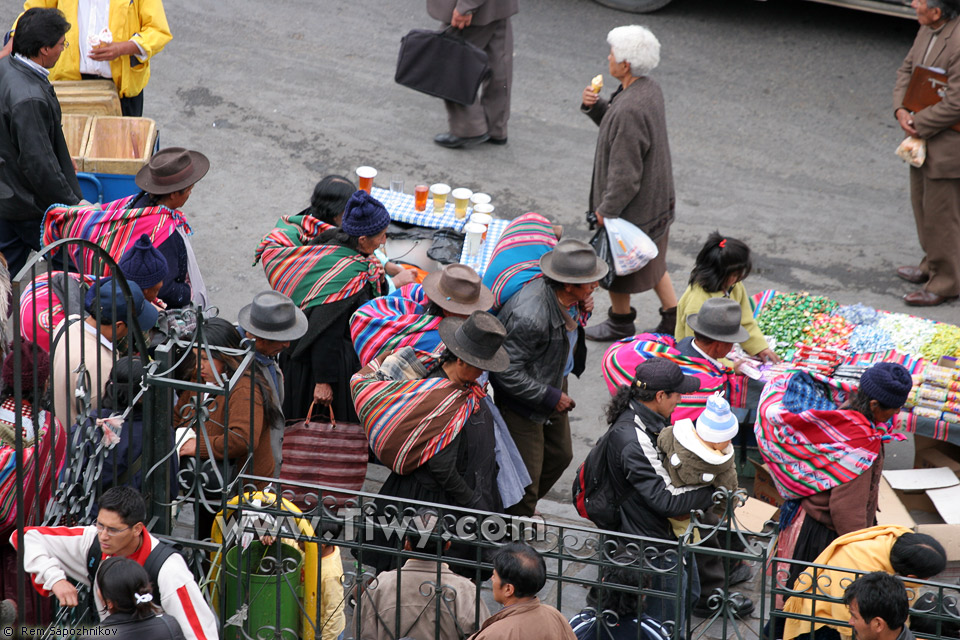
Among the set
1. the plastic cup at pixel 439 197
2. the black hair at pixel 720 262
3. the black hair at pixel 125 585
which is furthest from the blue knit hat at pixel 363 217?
the black hair at pixel 125 585

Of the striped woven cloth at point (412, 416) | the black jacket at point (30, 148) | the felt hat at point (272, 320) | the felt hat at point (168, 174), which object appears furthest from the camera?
the black jacket at point (30, 148)

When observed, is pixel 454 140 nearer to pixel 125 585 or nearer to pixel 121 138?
pixel 121 138

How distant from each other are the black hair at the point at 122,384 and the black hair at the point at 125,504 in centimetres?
51

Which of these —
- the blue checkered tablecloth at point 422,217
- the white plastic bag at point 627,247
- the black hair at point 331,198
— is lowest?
the white plastic bag at point 627,247

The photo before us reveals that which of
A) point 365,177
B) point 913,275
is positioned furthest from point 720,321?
point 913,275

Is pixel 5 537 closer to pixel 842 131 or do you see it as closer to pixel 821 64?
pixel 842 131

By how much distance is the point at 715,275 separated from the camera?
257 inches

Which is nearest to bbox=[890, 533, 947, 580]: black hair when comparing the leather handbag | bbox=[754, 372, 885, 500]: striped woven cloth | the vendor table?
bbox=[754, 372, 885, 500]: striped woven cloth

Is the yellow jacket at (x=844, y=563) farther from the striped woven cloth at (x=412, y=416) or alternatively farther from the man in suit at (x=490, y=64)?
the man in suit at (x=490, y=64)

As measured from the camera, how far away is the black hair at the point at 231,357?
516 centimetres

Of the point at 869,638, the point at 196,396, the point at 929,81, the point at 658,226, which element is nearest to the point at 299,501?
the point at 196,396

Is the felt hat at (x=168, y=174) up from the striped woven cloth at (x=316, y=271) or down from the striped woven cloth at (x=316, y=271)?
up

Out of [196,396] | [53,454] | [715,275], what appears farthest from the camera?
[715,275]

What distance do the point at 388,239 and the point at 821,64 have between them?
675cm
